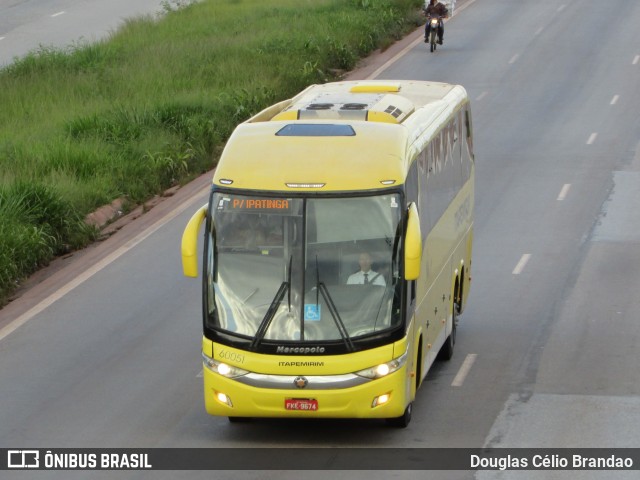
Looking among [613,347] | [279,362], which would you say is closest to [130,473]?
[279,362]

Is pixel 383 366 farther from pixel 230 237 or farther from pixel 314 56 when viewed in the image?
pixel 314 56

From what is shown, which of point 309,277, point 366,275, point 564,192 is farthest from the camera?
point 564,192

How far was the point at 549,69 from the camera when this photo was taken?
43.9 metres

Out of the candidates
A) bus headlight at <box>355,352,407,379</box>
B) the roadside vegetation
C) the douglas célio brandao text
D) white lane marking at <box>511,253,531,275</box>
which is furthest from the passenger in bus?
white lane marking at <box>511,253,531,275</box>

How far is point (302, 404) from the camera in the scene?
14742 mm

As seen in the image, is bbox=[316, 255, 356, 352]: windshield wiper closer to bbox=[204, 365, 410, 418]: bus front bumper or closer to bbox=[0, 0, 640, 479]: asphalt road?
bbox=[204, 365, 410, 418]: bus front bumper

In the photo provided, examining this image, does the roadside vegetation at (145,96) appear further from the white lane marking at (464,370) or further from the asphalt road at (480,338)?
the white lane marking at (464,370)

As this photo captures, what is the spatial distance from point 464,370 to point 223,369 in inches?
172

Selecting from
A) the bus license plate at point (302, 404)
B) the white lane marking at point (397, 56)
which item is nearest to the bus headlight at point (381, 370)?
the bus license plate at point (302, 404)

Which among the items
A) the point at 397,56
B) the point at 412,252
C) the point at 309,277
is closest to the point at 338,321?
the point at 309,277

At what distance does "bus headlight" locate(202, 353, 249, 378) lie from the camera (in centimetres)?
1486

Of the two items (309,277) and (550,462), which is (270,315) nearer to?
(309,277)

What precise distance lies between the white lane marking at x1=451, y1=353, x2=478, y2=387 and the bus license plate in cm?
331

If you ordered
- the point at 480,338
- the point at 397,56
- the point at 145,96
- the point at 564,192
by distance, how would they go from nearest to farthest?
1. the point at 480,338
2. the point at 564,192
3. the point at 145,96
4. the point at 397,56
